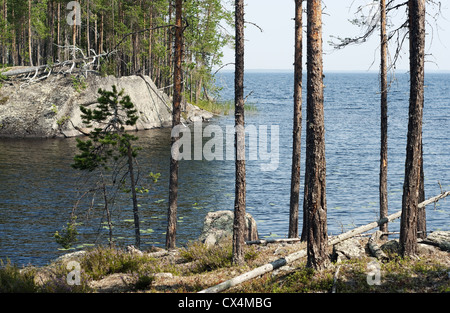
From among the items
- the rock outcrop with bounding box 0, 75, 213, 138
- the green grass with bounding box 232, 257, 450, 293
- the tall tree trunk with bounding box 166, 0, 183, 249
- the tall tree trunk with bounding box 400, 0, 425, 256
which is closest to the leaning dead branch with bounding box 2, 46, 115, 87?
the rock outcrop with bounding box 0, 75, 213, 138

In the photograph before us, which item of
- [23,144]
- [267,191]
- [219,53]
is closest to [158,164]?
[267,191]

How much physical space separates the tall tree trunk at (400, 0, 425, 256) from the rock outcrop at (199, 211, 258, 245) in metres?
6.95

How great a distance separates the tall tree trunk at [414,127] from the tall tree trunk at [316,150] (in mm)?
2077

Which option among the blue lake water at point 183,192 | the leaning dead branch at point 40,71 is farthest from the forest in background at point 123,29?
the blue lake water at point 183,192

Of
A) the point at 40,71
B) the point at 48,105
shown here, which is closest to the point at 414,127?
the point at 48,105

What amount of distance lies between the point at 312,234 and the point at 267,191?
59.9 feet

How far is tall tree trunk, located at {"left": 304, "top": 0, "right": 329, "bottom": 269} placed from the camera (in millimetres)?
10719

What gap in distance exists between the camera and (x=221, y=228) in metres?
18.3

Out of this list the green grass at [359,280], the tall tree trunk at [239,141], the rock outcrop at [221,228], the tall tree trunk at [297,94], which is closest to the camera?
the green grass at [359,280]

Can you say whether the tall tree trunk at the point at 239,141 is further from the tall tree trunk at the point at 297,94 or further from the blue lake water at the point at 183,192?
the blue lake water at the point at 183,192

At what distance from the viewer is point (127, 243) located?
19.5 m

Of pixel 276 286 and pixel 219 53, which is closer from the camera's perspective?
pixel 276 286

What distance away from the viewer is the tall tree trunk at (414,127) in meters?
11.1
